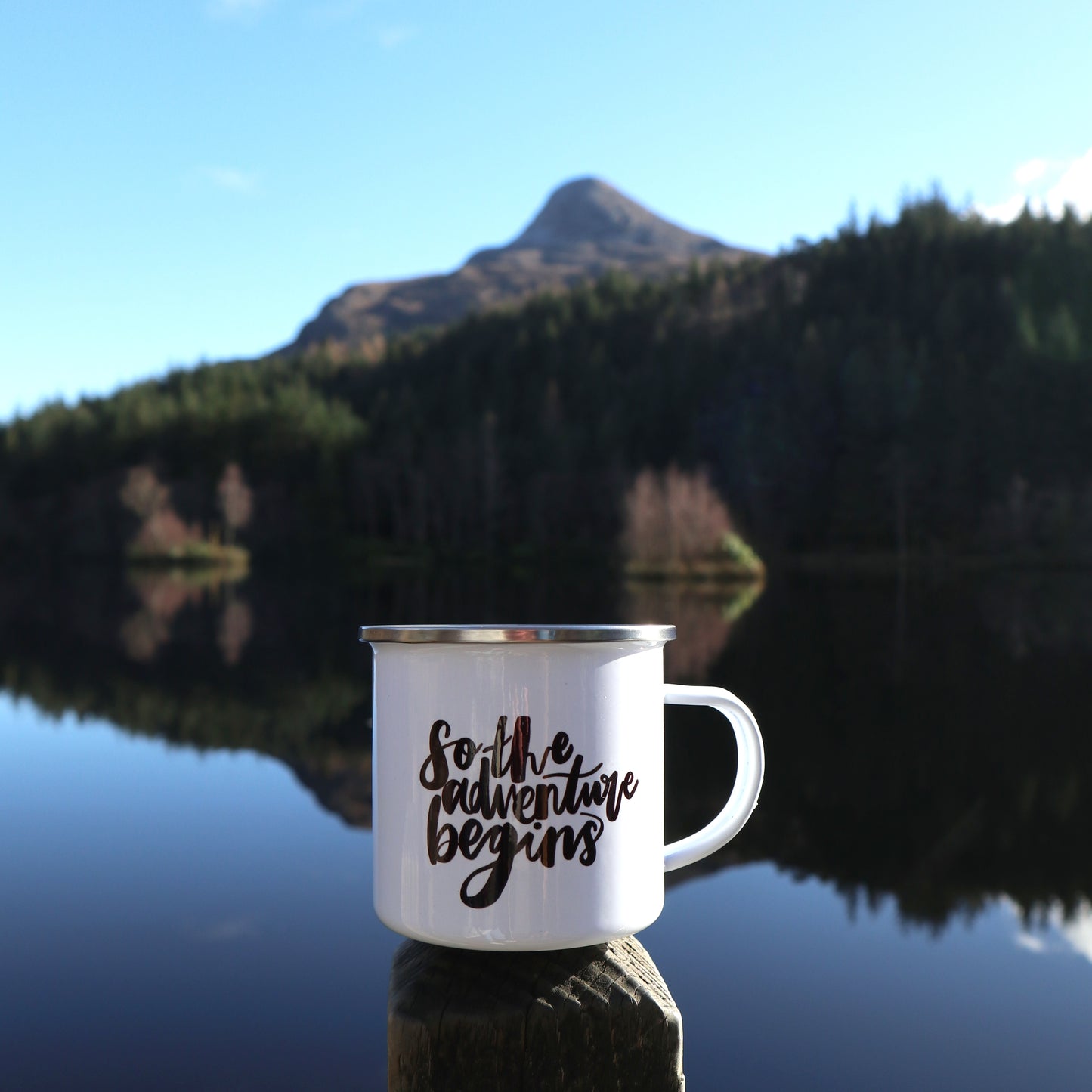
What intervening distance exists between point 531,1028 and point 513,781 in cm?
22

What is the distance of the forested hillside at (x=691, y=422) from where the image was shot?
147 feet

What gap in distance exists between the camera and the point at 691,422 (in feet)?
181

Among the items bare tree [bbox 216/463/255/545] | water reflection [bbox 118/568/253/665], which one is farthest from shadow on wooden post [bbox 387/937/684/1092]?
bare tree [bbox 216/463/255/545]

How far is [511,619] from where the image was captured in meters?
11.6

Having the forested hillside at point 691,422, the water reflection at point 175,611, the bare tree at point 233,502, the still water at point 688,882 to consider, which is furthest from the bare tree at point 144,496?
the still water at point 688,882

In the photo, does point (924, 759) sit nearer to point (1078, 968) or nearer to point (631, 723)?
point (1078, 968)

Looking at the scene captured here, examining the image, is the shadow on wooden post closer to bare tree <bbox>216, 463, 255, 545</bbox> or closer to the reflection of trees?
the reflection of trees

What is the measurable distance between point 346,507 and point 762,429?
75.9ft

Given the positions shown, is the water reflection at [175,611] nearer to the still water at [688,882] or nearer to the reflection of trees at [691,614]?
the still water at [688,882]

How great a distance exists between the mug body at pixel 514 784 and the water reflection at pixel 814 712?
7.74 ft

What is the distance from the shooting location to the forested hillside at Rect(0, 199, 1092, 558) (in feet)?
147

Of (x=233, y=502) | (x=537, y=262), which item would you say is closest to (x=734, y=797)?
(x=233, y=502)

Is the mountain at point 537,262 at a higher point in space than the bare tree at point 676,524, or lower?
higher

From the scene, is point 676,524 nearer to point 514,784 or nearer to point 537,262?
point 514,784
